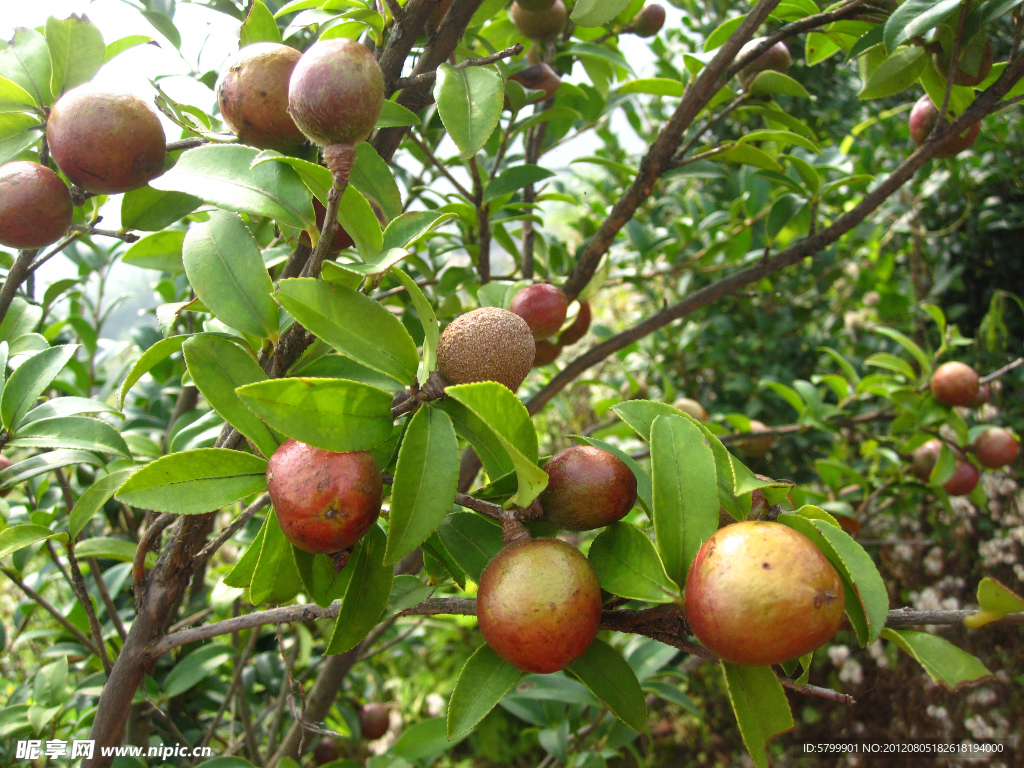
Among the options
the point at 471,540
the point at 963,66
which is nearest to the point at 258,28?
the point at 471,540

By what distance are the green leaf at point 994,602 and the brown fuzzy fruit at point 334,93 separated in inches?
26.6

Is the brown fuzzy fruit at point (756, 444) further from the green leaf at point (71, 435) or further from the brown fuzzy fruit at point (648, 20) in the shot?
the green leaf at point (71, 435)

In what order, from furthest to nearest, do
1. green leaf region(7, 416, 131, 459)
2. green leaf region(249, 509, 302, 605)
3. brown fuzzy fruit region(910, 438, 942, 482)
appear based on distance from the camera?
brown fuzzy fruit region(910, 438, 942, 482), green leaf region(7, 416, 131, 459), green leaf region(249, 509, 302, 605)

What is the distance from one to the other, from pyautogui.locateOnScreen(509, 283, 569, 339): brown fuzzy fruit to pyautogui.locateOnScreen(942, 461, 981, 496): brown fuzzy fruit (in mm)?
1383

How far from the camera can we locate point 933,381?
1762mm

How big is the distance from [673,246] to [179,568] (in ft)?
5.45

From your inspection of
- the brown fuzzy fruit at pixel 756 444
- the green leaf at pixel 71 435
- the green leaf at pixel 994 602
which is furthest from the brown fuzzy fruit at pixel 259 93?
the brown fuzzy fruit at pixel 756 444

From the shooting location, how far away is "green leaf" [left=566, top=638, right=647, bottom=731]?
0.66 metres

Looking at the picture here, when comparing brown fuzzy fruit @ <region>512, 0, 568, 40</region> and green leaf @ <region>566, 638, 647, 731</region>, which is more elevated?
brown fuzzy fruit @ <region>512, 0, 568, 40</region>

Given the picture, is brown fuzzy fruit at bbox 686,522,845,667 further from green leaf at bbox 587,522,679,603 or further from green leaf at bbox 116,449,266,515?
green leaf at bbox 116,449,266,515

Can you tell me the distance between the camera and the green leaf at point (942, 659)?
0.54 metres

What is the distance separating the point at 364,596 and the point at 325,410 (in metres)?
0.22

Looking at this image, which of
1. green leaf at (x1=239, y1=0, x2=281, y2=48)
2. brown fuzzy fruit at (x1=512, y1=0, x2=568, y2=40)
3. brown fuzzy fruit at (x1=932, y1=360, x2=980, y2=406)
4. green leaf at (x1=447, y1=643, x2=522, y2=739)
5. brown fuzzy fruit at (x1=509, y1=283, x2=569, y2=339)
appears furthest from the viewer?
brown fuzzy fruit at (x1=932, y1=360, x2=980, y2=406)

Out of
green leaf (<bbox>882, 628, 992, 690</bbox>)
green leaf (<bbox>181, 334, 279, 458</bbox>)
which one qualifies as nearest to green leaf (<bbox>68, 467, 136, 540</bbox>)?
green leaf (<bbox>181, 334, 279, 458</bbox>)
